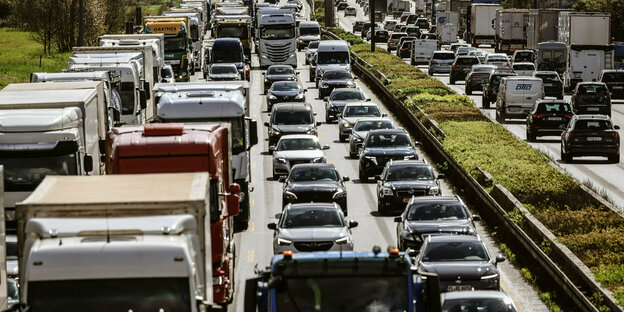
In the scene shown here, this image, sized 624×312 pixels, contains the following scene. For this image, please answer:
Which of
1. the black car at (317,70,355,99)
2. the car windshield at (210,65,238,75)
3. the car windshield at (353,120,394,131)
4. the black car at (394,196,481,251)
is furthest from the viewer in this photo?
the car windshield at (210,65,238,75)

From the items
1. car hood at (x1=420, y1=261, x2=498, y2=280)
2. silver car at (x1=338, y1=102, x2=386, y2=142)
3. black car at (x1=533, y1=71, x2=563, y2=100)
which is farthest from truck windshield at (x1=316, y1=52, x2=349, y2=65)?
car hood at (x1=420, y1=261, x2=498, y2=280)

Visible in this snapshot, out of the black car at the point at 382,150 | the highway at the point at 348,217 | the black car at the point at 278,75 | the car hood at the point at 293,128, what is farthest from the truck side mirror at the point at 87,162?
the black car at the point at 278,75

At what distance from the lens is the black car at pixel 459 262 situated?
70.0ft

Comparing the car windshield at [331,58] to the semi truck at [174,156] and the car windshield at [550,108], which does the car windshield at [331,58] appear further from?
the semi truck at [174,156]

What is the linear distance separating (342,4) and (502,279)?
148562 millimetres

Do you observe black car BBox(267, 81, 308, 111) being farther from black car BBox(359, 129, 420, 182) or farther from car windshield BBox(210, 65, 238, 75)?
black car BBox(359, 129, 420, 182)

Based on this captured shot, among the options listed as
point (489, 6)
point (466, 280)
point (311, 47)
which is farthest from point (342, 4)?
point (466, 280)

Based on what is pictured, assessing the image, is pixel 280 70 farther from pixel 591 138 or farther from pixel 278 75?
pixel 591 138

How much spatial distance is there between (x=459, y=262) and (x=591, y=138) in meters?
19.8

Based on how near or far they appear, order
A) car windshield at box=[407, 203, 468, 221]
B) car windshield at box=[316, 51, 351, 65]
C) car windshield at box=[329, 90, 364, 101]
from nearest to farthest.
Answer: car windshield at box=[407, 203, 468, 221] → car windshield at box=[329, 90, 364, 101] → car windshield at box=[316, 51, 351, 65]

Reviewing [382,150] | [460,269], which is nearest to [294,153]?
[382,150]

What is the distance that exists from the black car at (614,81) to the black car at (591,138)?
20.0 meters

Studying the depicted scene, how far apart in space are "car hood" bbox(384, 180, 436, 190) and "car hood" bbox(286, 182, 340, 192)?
1463 millimetres

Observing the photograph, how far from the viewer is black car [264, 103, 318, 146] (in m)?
44.0
